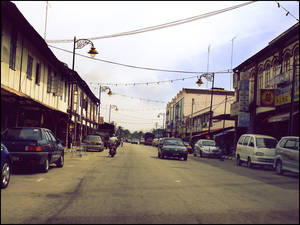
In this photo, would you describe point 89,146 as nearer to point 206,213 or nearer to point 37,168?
point 37,168

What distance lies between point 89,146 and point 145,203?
1006 inches

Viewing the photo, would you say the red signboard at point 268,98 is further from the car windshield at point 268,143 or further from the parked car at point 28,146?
the parked car at point 28,146

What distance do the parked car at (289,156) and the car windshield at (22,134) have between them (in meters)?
9.15

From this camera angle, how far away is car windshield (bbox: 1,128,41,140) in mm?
12438

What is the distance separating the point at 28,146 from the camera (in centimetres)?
1227

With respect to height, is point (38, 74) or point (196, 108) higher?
point (196, 108)

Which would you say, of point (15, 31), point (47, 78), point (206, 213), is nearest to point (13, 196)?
point (206, 213)

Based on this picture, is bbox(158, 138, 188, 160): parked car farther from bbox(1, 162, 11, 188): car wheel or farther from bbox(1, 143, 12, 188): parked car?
bbox(1, 162, 11, 188): car wheel

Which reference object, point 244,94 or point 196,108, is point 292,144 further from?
Answer: point 196,108

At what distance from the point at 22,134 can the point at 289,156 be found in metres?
9.87

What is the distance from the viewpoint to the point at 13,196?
817 cm

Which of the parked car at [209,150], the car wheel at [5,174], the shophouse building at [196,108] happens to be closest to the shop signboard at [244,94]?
the parked car at [209,150]

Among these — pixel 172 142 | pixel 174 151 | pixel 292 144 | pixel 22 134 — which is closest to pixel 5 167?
pixel 22 134

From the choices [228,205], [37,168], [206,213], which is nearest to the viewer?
[206,213]
